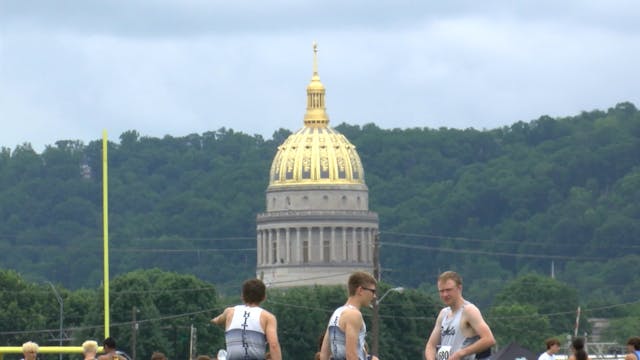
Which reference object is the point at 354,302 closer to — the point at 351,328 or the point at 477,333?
the point at 351,328

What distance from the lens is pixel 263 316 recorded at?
3077 centimetres

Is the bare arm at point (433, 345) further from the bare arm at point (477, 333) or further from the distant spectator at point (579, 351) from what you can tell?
the distant spectator at point (579, 351)

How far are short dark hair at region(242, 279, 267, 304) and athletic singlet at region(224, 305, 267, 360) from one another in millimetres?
254

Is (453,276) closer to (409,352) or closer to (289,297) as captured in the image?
(409,352)

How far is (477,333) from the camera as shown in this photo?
29469 mm

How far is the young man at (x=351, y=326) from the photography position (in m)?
30.1

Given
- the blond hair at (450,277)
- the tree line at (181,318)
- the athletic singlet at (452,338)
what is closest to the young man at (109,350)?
the athletic singlet at (452,338)

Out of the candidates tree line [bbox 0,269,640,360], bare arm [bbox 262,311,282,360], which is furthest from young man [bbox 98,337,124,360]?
tree line [bbox 0,269,640,360]

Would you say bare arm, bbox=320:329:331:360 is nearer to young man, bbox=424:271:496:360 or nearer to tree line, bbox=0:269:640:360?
young man, bbox=424:271:496:360

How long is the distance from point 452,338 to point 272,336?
6.44 ft

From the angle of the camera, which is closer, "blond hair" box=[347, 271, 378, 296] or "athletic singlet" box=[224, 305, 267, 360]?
"blond hair" box=[347, 271, 378, 296]

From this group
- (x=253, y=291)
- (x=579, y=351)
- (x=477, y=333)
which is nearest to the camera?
(x=477, y=333)

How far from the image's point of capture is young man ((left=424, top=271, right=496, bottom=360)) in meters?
29.3

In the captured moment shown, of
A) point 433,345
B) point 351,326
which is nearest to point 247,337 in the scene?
point 351,326
